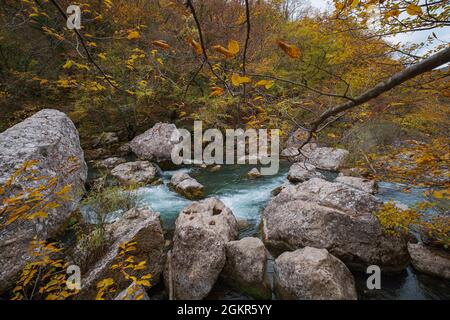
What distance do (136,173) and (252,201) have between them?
13.1 feet

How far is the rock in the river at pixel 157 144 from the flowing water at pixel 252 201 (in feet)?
2.94

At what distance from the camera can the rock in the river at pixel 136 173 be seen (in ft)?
23.5

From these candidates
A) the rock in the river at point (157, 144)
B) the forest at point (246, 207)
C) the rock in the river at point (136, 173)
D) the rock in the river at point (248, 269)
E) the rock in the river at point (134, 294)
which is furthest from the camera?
the rock in the river at point (157, 144)

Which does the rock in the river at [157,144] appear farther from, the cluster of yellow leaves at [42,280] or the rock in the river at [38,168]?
the cluster of yellow leaves at [42,280]

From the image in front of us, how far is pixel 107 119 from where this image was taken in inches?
433

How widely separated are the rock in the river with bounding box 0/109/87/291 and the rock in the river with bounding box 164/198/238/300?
1.74 m

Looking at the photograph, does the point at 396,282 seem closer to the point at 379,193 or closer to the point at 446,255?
the point at 446,255

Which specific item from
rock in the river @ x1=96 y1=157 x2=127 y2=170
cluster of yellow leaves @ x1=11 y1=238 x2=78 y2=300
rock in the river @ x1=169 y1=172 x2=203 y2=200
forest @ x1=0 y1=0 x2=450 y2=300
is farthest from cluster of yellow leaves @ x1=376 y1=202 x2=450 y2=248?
rock in the river @ x1=96 y1=157 x2=127 y2=170

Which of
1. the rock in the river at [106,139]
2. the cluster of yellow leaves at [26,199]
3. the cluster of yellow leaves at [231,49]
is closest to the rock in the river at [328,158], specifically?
the cluster of yellow leaves at [26,199]

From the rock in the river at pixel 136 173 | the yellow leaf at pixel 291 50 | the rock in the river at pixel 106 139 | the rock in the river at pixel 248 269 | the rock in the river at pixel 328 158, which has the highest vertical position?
the yellow leaf at pixel 291 50

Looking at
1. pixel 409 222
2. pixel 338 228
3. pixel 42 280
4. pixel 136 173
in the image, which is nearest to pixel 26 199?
pixel 42 280

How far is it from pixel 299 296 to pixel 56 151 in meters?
5.16

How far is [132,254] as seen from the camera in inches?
135

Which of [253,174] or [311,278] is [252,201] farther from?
[311,278]
